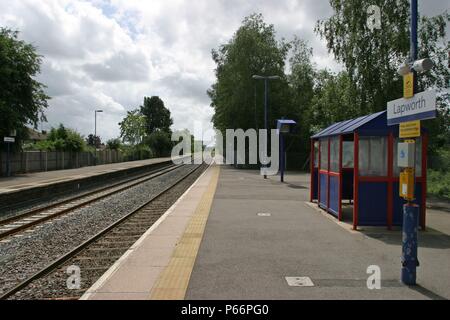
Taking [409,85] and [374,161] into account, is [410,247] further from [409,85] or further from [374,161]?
[374,161]

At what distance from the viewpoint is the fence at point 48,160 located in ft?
A: 105

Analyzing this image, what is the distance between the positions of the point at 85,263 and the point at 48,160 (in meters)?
32.0

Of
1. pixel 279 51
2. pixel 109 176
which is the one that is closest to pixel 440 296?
pixel 109 176

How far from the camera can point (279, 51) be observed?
4809 centimetres

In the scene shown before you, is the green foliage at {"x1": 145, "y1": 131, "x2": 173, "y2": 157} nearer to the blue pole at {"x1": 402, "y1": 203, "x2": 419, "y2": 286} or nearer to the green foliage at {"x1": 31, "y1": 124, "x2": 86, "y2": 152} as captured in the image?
the green foliage at {"x1": 31, "y1": 124, "x2": 86, "y2": 152}

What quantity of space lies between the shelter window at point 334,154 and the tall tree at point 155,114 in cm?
13128

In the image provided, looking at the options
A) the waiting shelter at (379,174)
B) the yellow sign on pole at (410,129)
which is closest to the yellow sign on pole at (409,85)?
the yellow sign on pole at (410,129)

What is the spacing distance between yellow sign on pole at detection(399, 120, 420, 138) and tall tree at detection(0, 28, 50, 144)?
28192 millimetres

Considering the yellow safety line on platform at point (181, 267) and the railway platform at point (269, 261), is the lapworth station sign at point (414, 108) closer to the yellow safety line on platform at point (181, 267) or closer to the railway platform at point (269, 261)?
the railway platform at point (269, 261)

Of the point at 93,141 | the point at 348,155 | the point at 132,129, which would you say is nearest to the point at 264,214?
the point at 348,155

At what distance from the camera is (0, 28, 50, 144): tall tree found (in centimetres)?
3050

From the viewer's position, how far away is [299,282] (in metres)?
6.14

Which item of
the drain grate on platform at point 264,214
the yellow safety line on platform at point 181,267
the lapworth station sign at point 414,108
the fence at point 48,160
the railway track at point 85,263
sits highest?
the lapworth station sign at point 414,108
